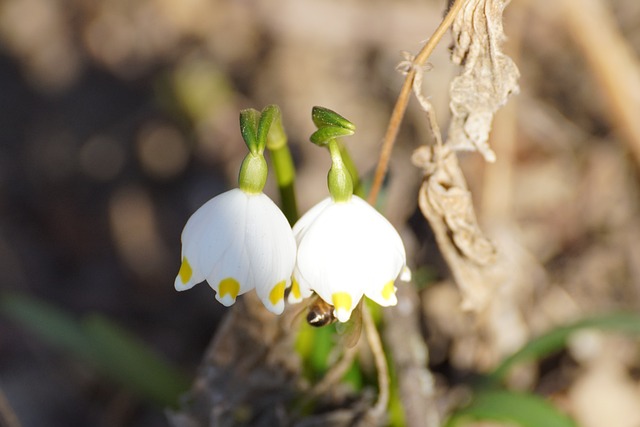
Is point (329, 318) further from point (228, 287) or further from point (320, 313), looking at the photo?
point (228, 287)

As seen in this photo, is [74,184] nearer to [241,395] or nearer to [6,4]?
[6,4]

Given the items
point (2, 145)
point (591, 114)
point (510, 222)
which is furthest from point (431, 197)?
point (2, 145)

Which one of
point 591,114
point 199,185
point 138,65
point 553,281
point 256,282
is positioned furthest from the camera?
point 138,65

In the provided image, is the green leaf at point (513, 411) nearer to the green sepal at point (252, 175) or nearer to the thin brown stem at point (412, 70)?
the thin brown stem at point (412, 70)

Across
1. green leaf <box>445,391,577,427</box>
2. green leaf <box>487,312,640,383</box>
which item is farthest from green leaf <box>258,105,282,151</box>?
green leaf <box>487,312,640,383</box>

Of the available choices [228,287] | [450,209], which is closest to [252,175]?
[228,287]
